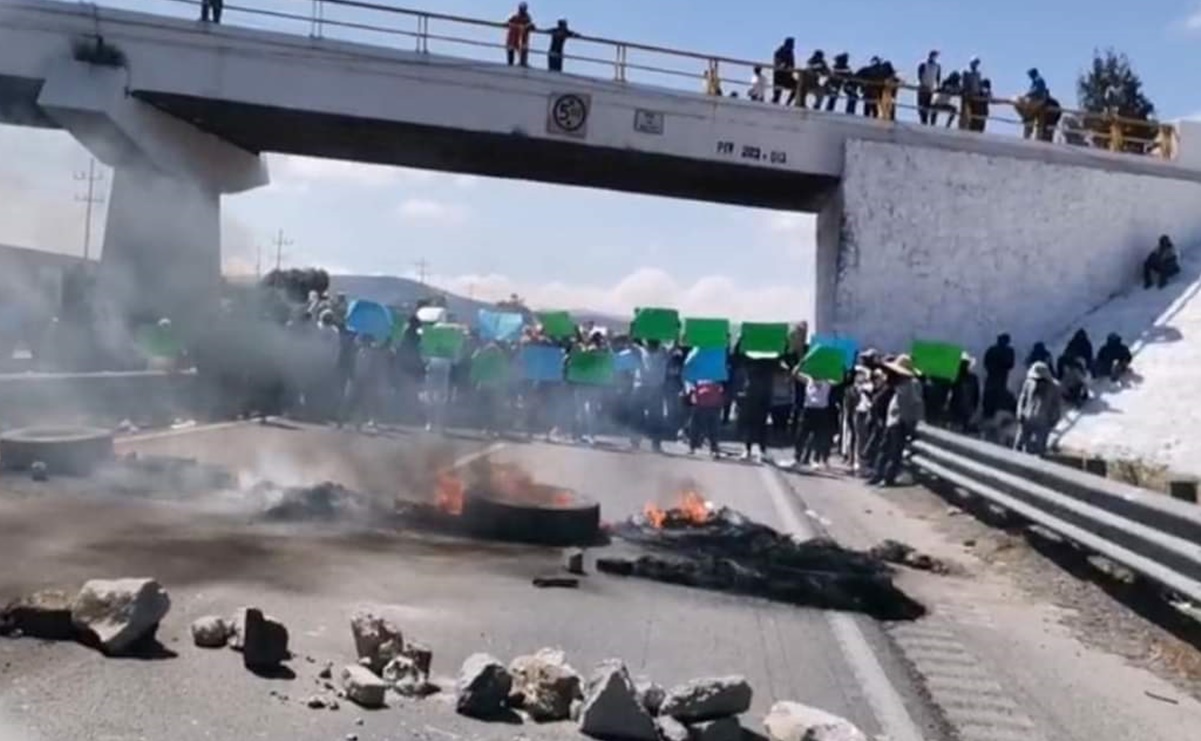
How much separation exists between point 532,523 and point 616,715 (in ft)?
15.9

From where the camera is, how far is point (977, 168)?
27125 mm

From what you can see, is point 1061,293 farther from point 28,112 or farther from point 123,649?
point 123,649

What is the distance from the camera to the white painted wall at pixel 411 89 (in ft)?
79.3

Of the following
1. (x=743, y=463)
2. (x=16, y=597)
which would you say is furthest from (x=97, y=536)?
(x=743, y=463)

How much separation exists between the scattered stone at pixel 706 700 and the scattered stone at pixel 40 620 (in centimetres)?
257

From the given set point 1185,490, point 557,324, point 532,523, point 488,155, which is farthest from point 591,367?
point 1185,490

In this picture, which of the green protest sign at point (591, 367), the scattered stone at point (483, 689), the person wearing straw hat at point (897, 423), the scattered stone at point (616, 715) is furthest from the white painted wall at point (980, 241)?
the scattered stone at point (616, 715)

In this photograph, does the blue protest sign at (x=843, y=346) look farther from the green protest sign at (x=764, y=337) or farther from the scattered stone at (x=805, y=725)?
the scattered stone at (x=805, y=725)

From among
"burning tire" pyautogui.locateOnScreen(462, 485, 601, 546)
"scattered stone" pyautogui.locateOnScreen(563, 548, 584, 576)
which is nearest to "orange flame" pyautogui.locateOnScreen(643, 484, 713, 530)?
"burning tire" pyautogui.locateOnScreen(462, 485, 601, 546)

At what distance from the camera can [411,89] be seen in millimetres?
24875

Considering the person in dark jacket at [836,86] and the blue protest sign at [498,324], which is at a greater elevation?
the person in dark jacket at [836,86]

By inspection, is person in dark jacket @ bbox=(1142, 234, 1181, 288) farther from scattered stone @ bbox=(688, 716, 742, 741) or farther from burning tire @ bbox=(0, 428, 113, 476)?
scattered stone @ bbox=(688, 716, 742, 741)

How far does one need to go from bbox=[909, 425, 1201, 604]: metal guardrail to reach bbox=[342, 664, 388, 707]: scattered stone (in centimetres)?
423

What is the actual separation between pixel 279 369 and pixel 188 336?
1.71 meters
